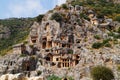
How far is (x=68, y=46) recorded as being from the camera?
89625 mm

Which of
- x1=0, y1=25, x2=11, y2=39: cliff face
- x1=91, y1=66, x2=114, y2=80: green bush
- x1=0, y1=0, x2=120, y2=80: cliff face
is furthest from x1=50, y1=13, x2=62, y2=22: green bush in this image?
x1=0, y1=25, x2=11, y2=39: cliff face

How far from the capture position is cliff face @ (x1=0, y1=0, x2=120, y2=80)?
2960 inches

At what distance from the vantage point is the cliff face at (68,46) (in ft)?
247

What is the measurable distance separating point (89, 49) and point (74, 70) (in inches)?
349

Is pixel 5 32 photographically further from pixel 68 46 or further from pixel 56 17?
pixel 68 46

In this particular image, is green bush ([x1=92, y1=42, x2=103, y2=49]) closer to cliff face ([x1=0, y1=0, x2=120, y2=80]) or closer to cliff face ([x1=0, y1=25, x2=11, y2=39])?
cliff face ([x1=0, y1=0, x2=120, y2=80])

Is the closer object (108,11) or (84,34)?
(84,34)

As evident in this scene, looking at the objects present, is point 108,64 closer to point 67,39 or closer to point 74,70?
point 74,70

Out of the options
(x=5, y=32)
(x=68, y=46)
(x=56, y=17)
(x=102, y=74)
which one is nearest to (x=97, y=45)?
(x=68, y=46)

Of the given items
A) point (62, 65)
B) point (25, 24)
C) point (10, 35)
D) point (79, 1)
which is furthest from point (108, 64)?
point (25, 24)

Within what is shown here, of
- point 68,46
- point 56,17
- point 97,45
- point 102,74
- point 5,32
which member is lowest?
point 5,32

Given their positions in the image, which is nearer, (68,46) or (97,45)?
(97,45)

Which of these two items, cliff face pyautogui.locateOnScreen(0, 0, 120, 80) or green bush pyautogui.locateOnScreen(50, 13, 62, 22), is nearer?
cliff face pyautogui.locateOnScreen(0, 0, 120, 80)

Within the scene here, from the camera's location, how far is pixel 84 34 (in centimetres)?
9081
